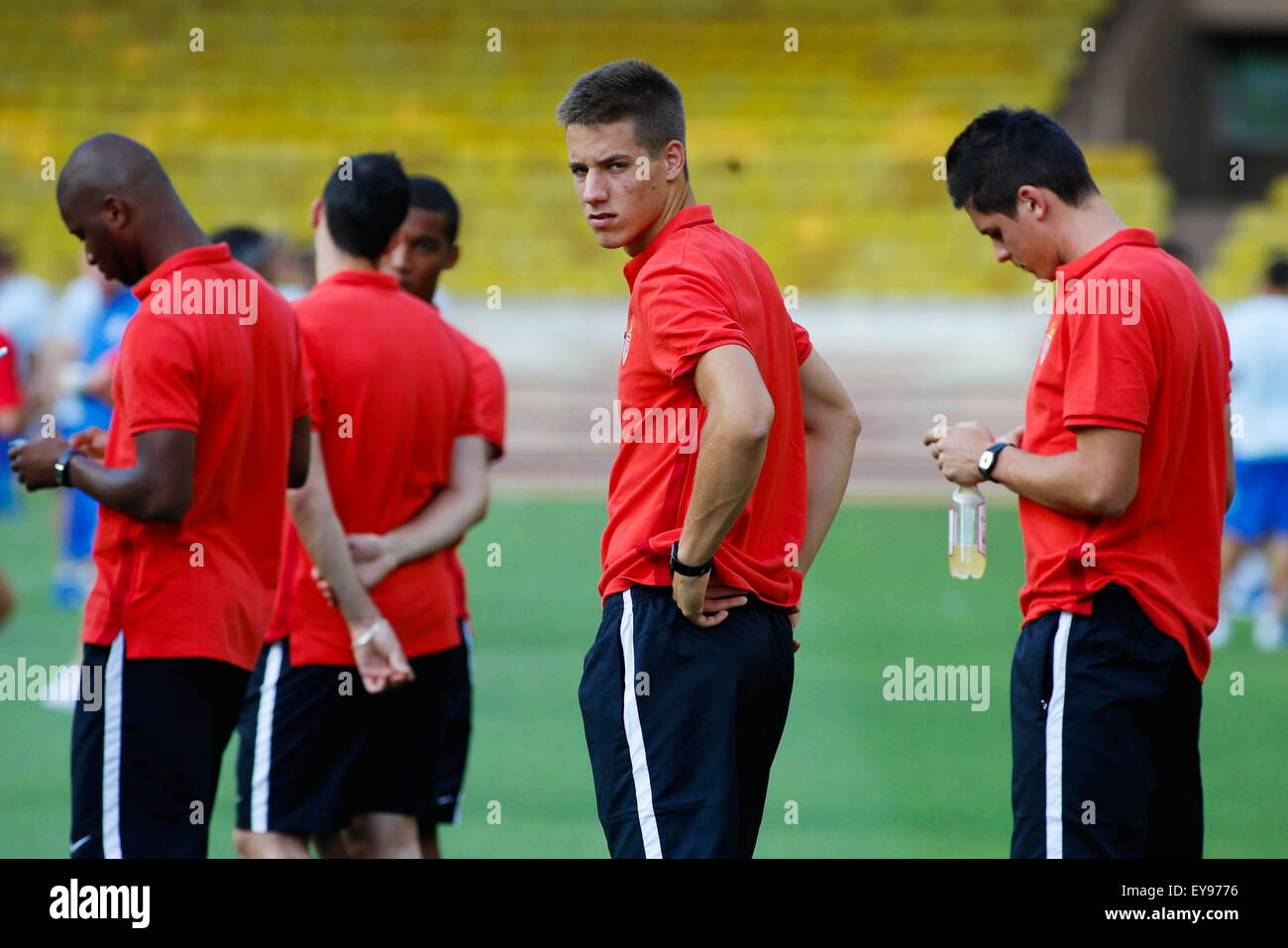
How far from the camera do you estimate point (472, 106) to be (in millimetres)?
23859

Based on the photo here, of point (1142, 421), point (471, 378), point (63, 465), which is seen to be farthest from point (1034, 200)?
point (63, 465)

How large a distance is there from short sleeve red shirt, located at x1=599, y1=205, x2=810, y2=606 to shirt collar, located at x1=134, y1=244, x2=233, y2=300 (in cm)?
101

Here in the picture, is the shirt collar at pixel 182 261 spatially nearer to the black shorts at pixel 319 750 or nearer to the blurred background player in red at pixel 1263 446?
the black shorts at pixel 319 750

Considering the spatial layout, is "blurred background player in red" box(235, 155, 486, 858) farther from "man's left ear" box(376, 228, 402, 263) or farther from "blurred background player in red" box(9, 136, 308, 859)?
"blurred background player in red" box(9, 136, 308, 859)

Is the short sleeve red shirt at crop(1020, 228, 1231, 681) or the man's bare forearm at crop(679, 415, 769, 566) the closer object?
the man's bare forearm at crop(679, 415, 769, 566)

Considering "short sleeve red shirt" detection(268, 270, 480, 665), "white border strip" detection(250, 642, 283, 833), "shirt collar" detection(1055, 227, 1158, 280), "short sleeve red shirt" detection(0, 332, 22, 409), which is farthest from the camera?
"short sleeve red shirt" detection(0, 332, 22, 409)

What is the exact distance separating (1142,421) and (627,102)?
1.31 metres

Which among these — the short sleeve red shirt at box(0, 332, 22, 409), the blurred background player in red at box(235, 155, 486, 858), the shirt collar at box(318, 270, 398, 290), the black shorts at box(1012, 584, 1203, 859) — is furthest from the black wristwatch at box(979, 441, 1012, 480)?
the short sleeve red shirt at box(0, 332, 22, 409)

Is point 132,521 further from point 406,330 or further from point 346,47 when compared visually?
point 346,47

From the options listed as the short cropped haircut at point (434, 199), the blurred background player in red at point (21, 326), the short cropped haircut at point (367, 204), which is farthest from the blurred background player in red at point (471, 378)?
the blurred background player in red at point (21, 326)

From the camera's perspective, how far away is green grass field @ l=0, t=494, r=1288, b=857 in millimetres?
5855

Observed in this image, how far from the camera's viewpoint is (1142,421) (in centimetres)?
349

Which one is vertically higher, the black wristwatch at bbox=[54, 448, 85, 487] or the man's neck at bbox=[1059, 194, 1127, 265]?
the man's neck at bbox=[1059, 194, 1127, 265]
